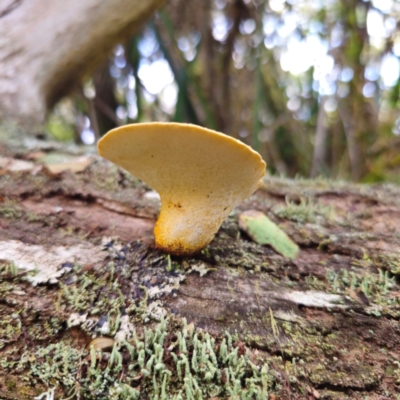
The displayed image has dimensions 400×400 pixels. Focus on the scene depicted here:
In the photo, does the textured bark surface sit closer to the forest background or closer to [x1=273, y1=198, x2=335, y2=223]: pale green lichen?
[x1=273, y1=198, x2=335, y2=223]: pale green lichen

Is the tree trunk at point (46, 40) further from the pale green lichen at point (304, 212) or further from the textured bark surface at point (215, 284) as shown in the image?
the pale green lichen at point (304, 212)

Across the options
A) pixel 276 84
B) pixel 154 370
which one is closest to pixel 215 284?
pixel 154 370

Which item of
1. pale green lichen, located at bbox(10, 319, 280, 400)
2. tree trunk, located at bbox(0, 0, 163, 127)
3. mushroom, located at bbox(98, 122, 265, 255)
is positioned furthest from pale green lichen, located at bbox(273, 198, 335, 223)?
tree trunk, located at bbox(0, 0, 163, 127)

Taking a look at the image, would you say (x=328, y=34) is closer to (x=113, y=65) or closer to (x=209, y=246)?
(x=113, y=65)

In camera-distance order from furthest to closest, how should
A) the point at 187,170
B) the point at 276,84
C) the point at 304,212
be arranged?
1. the point at 276,84
2. the point at 304,212
3. the point at 187,170

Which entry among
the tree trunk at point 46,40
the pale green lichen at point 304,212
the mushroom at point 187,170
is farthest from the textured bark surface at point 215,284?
the tree trunk at point 46,40

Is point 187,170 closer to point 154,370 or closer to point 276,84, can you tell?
point 154,370

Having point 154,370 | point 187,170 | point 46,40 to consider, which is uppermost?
point 46,40
